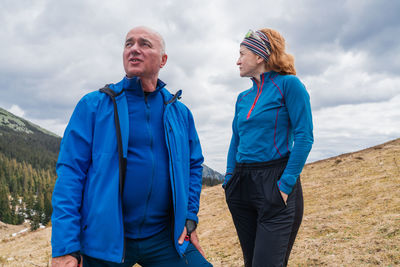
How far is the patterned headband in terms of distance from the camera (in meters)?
3.19

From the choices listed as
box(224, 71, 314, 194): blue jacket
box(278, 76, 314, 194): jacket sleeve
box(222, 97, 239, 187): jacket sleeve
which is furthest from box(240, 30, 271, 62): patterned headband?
box(222, 97, 239, 187): jacket sleeve

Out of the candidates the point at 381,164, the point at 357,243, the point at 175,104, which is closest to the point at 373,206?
the point at 357,243

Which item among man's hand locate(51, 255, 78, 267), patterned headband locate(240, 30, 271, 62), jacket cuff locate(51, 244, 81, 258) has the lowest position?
man's hand locate(51, 255, 78, 267)

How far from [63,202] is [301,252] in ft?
17.7

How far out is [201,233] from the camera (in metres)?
10.1

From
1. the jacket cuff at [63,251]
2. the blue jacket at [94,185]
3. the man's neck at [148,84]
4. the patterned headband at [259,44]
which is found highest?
the patterned headband at [259,44]

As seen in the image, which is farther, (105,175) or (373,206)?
(373,206)

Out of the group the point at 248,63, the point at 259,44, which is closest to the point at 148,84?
the point at 248,63

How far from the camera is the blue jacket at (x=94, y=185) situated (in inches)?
85.6

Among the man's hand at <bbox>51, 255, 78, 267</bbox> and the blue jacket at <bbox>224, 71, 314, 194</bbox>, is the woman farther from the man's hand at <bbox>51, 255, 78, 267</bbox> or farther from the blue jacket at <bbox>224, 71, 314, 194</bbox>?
the man's hand at <bbox>51, 255, 78, 267</bbox>

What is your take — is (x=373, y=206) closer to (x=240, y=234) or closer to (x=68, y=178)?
(x=240, y=234)

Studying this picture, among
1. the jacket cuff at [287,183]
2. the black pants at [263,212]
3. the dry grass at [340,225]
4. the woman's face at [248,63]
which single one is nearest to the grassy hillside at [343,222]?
→ the dry grass at [340,225]

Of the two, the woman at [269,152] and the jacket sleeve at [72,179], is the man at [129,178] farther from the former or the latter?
the woman at [269,152]

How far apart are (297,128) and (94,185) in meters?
1.83
